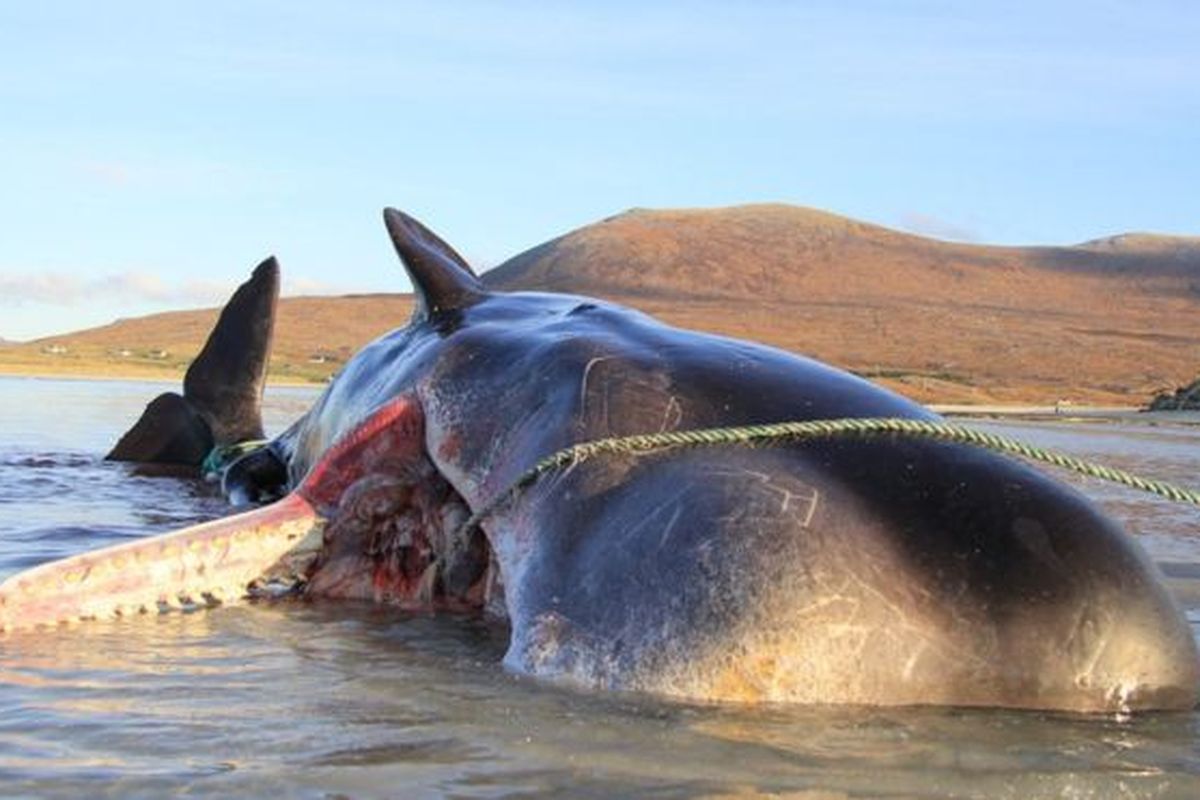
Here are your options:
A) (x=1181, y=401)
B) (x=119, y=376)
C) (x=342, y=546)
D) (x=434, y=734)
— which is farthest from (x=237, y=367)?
(x=119, y=376)

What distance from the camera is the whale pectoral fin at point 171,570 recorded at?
482 cm

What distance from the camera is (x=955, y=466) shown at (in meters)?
4.04

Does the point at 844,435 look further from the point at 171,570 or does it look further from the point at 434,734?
the point at 171,570

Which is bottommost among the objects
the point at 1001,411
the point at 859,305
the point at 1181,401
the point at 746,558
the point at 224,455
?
the point at 1001,411

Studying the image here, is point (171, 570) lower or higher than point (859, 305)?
lower

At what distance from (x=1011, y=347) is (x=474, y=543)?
6528cm

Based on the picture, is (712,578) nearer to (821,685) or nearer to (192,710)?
(821,685)

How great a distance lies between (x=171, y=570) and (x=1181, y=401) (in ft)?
112

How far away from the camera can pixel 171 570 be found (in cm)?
507

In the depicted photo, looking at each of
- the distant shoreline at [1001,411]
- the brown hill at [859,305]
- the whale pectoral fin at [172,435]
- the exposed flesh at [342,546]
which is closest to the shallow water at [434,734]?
the exposed flesh at [342,546]

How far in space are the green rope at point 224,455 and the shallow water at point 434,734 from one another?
5761 mm

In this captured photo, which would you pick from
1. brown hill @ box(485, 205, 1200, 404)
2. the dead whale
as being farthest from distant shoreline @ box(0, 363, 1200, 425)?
the dead whale

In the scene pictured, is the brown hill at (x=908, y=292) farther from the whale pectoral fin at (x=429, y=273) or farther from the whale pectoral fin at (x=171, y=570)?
the whale pectoral fin at (x=171, y=570)

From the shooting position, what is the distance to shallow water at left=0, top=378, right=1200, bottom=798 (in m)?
3.06
